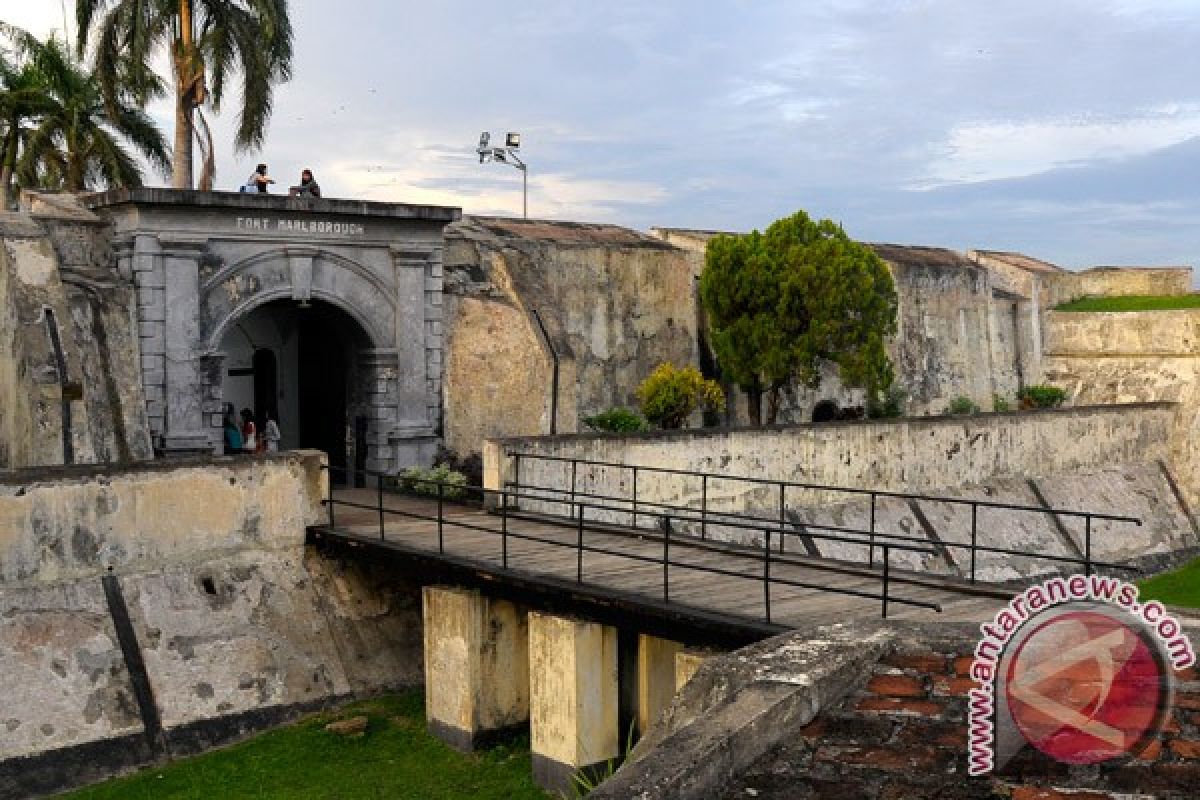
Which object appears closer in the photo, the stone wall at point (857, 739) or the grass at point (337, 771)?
the stone wall at point (857, 739)

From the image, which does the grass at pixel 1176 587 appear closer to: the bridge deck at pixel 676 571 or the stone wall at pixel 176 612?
the bridge deck at pixel 676 571

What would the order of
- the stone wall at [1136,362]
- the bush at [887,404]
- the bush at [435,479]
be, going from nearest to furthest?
the bush at [435,479] → the bush at [887,404] → the stone wall at [1136,362]

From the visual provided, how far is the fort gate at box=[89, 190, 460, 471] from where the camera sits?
16344 mm

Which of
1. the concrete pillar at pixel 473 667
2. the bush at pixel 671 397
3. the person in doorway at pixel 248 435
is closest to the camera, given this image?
the concrete pillar at pixel 473 667

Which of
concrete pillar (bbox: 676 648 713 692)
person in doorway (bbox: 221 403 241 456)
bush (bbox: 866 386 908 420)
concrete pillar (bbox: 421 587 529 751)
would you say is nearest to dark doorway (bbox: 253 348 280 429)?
person in doorway (bbox: 221 403 241 456)

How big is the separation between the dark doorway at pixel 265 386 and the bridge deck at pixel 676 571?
5.53m

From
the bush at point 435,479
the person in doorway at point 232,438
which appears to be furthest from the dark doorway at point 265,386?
the bush at point 435,479

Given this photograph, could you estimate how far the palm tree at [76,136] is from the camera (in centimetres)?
2608

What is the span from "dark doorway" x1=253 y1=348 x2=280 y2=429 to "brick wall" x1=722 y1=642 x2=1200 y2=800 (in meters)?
16.3

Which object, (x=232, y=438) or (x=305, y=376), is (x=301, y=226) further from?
(x=305, y=376)

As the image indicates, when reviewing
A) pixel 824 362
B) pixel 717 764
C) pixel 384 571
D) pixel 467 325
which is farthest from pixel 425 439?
pixel 717 764

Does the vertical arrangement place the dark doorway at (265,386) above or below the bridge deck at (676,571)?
above

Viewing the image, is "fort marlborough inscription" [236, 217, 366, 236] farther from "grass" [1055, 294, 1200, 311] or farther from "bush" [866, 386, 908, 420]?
"grass" [1055, 294, 1200, 311]

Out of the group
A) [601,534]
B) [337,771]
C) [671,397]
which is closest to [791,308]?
[671,397]
